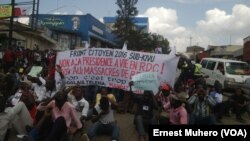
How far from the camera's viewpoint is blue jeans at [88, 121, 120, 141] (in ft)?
33.2

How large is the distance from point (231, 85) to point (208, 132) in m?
14.2

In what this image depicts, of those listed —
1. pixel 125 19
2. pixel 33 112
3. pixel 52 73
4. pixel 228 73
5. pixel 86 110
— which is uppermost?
pixel 125 19

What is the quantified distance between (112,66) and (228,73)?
31.4 ft

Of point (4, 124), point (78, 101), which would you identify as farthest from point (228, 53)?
point (4, 124)

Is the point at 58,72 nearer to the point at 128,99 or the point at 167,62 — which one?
the point at 128,99

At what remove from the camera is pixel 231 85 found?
21219 millimetres

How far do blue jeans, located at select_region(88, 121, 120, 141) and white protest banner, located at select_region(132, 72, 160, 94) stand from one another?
8.02 feet

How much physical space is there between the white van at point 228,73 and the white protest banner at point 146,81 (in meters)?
9.20

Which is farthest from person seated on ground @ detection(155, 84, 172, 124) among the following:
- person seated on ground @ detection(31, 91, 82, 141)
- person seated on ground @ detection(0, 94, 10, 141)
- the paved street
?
person seated on ground @ detection(0, 94, 10, 141)

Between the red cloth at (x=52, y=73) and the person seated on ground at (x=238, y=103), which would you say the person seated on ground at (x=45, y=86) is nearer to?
the red cloth at (x=52, y=73)

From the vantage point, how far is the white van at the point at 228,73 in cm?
2134

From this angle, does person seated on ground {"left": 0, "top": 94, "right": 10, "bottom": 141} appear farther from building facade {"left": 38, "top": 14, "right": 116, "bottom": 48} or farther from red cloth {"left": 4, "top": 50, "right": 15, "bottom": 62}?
building facade {"left": 38, "top": 14, "right": 116, "bottom": 48}

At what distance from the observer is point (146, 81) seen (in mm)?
12727

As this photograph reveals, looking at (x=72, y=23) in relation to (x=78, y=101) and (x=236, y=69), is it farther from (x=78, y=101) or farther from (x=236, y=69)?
(x=78, y=101)
